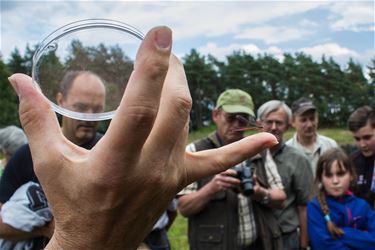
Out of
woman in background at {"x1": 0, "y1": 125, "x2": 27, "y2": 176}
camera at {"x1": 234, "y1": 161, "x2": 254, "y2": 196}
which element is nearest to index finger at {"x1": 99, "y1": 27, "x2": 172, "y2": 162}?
camera at {"x1": 234, "y1": 161, "x2": 254, "y2": 196}

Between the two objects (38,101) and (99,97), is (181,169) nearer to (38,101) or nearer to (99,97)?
(38,101)

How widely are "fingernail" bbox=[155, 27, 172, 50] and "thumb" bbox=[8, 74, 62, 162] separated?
37cm

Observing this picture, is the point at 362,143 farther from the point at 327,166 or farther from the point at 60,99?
the point at 60,99

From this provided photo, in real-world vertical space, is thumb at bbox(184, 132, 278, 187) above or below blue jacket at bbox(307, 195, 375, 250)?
above

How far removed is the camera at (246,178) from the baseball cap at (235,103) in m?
0.46

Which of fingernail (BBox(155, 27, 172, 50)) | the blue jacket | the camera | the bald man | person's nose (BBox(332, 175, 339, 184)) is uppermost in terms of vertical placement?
fingernail (BBox(155, 27, 172, 50))

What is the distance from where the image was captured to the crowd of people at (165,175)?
1.02m

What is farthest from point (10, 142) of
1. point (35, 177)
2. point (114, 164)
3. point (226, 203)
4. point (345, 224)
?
point (114, 164)

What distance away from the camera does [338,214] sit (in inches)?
148

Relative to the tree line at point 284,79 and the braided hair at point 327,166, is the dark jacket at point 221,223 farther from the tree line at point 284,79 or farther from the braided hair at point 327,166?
the tree line at point 284,79

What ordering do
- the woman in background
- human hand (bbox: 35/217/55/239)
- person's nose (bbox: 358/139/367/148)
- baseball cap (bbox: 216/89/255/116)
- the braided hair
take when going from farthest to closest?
person's nose (bbox: 358/139/367/148)
the woman in background
the braided hair
baseball cap (bbox: 216/89/255/116)
human hand (bbox: 35/217/55/239)

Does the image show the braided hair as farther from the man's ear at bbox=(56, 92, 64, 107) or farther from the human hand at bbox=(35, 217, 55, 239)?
the man's ear at bbox=(56, 92, 64, 107)

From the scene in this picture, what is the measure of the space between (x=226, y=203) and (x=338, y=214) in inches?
38.7

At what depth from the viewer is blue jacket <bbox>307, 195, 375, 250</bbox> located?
3.64 meters
